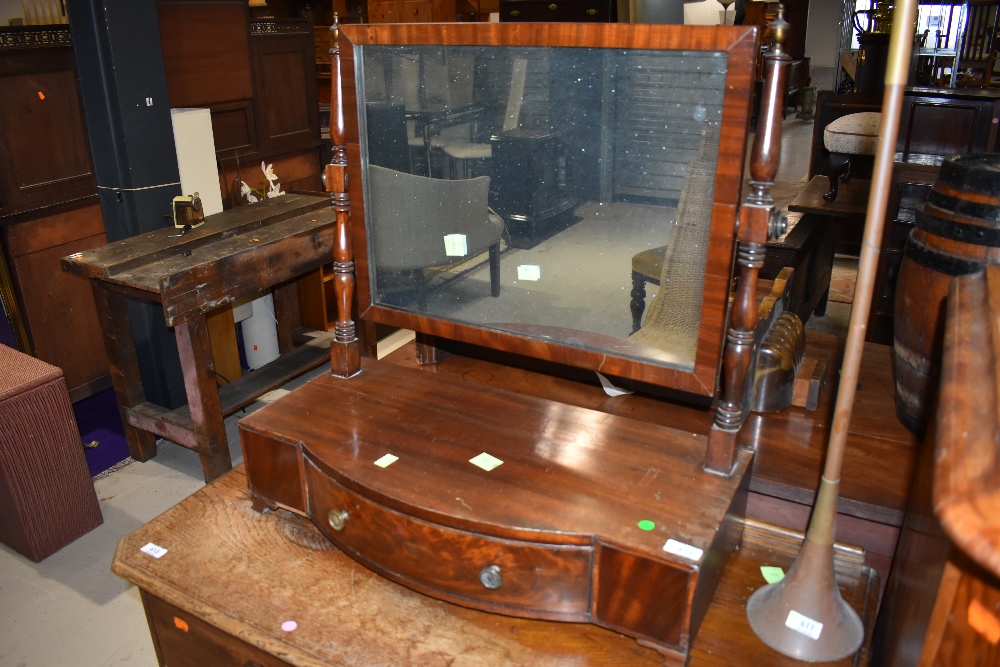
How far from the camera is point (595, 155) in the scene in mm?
1193

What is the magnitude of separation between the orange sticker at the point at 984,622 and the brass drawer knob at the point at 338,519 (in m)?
0.87

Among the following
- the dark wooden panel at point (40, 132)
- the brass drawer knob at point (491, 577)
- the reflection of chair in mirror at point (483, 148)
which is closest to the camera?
the brass drawer knob at point (491, 577)

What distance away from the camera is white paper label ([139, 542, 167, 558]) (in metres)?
1.35

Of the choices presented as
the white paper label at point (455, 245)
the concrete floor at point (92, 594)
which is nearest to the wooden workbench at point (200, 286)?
the concrete floor at point (92, 594)

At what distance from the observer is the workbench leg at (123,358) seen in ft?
8.53

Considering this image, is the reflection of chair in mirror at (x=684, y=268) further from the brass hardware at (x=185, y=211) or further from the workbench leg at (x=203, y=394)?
the brass hardware at (x=185, y=211)

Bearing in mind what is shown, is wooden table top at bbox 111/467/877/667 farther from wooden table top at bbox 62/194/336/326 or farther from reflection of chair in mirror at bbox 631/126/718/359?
wooden table top at bbox 62/194/336/326

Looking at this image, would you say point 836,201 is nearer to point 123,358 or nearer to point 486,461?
point 486,461

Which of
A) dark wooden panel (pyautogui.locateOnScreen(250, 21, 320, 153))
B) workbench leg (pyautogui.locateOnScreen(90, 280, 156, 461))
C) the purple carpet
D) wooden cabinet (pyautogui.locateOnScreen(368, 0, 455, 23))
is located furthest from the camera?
wooden cabinet (pyautogui.locateOnScreen(368, 0, 455, 23))

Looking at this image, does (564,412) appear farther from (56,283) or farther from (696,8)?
(56,283)

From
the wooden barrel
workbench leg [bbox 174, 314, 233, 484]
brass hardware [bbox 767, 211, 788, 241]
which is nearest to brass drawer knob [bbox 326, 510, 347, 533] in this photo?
brass hardware [bbox 767, 211, 788, 241]

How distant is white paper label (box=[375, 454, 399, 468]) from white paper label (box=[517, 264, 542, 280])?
1.20ft

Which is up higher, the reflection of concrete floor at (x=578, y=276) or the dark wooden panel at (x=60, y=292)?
the reflection of concrete floor at (x=578, y=276)

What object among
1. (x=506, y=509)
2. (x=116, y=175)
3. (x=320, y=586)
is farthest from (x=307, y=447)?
(x=116, y=175)
